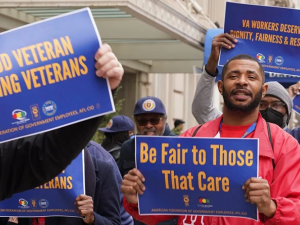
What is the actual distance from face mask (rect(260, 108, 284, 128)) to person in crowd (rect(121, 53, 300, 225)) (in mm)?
1261

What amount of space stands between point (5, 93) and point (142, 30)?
1055 centimetres

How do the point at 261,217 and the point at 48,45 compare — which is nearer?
the point at 48,45

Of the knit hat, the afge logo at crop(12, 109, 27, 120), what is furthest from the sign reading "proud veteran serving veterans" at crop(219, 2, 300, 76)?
the afge logo at crop(12, 109, 27, 120)

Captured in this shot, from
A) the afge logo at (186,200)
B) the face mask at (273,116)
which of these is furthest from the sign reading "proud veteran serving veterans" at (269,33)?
the afge logo at (186,200)

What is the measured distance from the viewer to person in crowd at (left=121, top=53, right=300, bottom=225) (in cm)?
393

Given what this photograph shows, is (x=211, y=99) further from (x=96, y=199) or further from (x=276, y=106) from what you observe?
(x=96, y=199)

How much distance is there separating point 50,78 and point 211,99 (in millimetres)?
2233

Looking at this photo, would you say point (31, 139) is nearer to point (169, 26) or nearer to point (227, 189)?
point (227, 189)

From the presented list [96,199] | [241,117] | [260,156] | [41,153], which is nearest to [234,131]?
[241,117]

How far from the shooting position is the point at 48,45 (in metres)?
3.20

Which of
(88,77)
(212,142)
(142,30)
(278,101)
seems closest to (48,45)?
(88,77)

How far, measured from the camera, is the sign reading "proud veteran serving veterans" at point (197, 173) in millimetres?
4008

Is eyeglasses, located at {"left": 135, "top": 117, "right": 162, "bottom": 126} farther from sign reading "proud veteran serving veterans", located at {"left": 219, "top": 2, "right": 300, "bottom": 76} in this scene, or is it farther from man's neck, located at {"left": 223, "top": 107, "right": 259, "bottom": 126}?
man's neck, located at {"left": 223, "top": 107, "right": 259, "bottom": 126}

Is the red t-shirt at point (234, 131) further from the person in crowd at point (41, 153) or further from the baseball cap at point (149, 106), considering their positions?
the baseball cap at point (149, 106)
